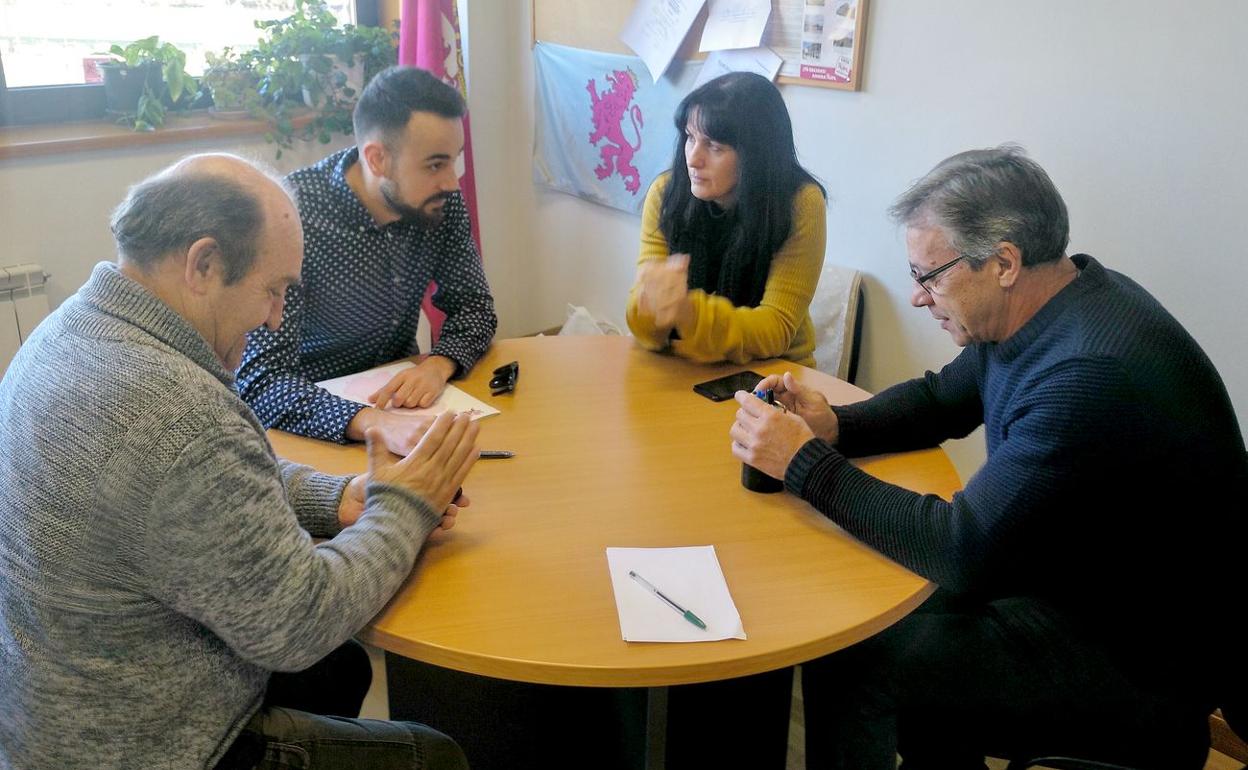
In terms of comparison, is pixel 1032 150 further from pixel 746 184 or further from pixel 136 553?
pixel 136 553

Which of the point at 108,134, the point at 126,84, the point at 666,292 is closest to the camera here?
the point at 666,292

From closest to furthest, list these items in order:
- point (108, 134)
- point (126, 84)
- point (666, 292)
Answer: point (666, 292), point (108, 134), point (126, 84)

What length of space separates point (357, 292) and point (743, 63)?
134cm

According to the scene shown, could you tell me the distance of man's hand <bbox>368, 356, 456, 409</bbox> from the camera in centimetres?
174

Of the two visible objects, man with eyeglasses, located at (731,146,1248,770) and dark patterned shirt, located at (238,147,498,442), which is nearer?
man with eyeglasses, located at (731,146,1248,770)

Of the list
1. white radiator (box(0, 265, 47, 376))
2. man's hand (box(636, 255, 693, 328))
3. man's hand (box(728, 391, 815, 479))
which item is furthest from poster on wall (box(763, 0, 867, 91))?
white radiator (box(0, 265, 47, 376))

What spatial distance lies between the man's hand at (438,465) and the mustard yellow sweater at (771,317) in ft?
2.31

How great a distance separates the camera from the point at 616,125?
3215mm

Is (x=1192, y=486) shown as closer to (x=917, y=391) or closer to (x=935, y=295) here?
(x=935, y=295)

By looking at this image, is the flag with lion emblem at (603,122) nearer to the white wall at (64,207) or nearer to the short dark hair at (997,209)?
the white wall at (64,207)

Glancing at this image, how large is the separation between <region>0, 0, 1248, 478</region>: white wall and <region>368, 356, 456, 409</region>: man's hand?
1256mm

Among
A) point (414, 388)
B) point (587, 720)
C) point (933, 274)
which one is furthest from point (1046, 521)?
point (414, 388)

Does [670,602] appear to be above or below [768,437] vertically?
below

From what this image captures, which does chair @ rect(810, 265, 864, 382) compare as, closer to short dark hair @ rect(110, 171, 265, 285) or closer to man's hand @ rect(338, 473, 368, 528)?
man's hand @ rect(338, 473, 368, 528)
